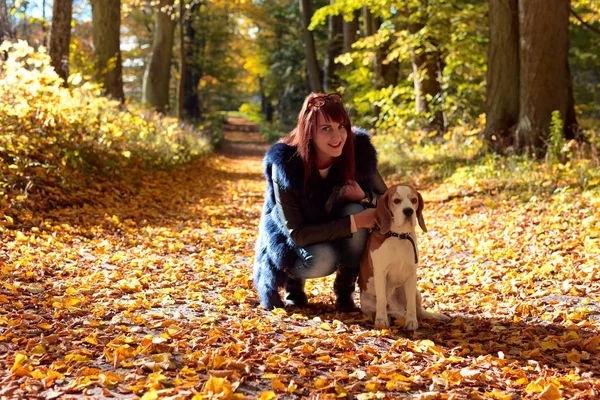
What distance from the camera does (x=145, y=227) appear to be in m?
7.85

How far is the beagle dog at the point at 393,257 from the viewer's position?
12.1 feet

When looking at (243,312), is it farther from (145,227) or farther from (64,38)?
(64,38)

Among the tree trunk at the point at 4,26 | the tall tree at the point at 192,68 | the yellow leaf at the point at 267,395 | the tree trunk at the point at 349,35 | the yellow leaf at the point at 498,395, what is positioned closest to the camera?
the yellow leaf at the point at 267,395

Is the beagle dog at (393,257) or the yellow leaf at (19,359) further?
the beagle dog at (393,257)

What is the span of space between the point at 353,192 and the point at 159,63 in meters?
15.8

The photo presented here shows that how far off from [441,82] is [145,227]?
8.95 metres

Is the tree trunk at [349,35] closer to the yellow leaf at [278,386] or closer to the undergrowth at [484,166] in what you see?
the undergrowth at [484,166]

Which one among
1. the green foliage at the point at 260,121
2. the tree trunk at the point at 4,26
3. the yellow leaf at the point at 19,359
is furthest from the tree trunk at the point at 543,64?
the green foliage at the point at 260,121

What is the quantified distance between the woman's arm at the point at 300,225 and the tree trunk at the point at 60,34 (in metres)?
8.06

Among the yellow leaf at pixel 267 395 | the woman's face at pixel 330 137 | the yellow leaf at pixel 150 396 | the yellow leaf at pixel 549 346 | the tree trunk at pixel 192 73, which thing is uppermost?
the tree trunk at pixel 192 73

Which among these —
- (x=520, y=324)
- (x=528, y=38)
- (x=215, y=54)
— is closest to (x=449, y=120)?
(x=528, y=38)

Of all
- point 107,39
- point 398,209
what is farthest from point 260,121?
point 398,209

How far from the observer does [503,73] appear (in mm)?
10219

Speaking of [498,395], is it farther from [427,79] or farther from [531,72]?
[427,79]
